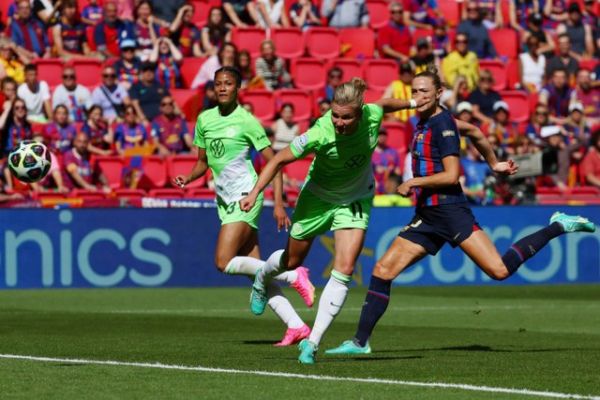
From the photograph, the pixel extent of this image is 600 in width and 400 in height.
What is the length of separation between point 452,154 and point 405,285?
10.6 m

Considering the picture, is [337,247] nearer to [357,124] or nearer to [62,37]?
[357,124]

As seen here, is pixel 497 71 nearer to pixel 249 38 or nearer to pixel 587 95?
pixel 587 95

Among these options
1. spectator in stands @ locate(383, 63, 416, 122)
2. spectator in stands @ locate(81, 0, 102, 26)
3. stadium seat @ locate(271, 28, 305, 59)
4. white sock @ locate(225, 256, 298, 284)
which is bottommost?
white sock @ locate(225, 256, 298, 284)

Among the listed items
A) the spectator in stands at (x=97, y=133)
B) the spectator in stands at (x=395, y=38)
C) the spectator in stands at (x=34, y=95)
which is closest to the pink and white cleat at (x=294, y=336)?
the spectator in stands at (x=97, y=133)

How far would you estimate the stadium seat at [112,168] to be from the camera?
21594 millimetres

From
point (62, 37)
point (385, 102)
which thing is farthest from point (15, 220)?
point (385, 102)

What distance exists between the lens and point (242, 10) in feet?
84.5

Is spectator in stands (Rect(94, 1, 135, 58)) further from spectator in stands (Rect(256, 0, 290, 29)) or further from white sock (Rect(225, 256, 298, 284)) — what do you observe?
white sock (Rect(225, 256, 298, 284))

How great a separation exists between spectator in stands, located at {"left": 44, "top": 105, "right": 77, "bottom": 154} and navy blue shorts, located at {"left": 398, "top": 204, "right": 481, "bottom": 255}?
1145 cm

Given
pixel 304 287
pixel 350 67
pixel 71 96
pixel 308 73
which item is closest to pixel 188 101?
pixel 71 96

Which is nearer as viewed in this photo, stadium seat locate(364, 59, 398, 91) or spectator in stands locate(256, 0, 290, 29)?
stadium seat locate(364, 59, 398, 91)

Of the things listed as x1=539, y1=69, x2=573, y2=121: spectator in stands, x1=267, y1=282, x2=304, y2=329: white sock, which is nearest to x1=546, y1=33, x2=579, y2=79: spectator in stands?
x1=539, y1=69, x2=573, y2=121: spectator in stands

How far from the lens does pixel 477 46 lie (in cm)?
2711

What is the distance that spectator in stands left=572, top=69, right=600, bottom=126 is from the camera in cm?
2638
